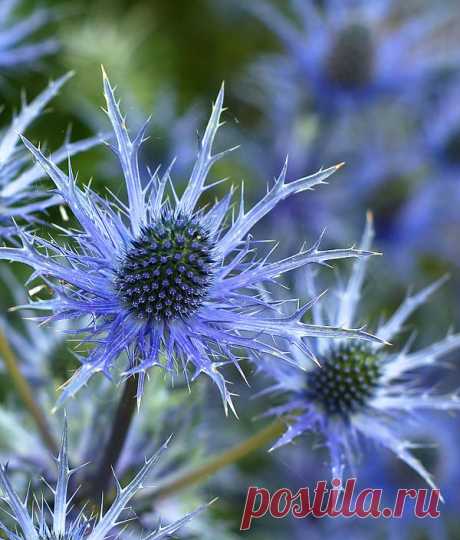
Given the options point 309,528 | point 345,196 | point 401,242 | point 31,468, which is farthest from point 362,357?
point 401,242

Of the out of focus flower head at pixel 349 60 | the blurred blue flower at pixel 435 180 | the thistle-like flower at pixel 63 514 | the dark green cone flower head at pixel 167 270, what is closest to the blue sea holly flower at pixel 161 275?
the dark green cone flower head at pixel 167 270

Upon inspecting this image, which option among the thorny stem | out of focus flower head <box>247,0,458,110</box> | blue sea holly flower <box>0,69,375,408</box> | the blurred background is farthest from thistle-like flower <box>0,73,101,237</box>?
out of focus flower head <box>247,0,458,110</box>

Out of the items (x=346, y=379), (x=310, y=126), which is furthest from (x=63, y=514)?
(x=310, y=126)

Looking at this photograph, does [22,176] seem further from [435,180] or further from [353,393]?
[435,180]

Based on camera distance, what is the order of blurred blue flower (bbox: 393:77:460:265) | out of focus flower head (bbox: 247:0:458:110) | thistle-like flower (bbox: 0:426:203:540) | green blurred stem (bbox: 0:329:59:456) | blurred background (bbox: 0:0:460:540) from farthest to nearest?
blurred blue flower (bbox: 393:77:460:265), out of focus flower head (bbox: 247:0:458:110), blurred background (bbox: 0:0:460:540), green blurred stem (bbox: 0:329:59:456), thistle-like flower (bbox: 0:426:203:540)

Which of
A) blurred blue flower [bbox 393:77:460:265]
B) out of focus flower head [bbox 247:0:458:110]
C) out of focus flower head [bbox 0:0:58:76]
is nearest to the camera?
out of focus flower head [bbox 0:0:58:76]

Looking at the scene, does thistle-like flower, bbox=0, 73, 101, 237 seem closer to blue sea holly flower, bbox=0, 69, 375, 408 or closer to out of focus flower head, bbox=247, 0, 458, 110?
blue sea holly flower, bbox=0, 69, 375, 408

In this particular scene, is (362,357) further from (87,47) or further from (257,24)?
(257,24)
